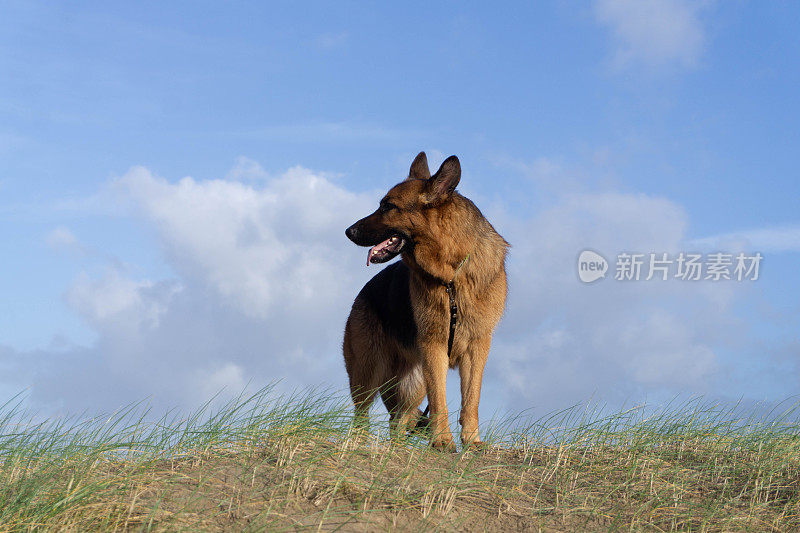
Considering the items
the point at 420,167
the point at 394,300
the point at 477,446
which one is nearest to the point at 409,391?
the point at 394,300

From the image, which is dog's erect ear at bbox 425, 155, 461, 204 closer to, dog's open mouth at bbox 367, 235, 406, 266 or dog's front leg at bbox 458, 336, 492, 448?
dog's open mouth at bbox 367, 235, 406, 266

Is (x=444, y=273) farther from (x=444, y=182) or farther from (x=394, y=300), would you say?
(x=394, y=300)

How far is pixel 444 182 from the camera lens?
639cm

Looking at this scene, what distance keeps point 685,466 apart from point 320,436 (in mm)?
3190

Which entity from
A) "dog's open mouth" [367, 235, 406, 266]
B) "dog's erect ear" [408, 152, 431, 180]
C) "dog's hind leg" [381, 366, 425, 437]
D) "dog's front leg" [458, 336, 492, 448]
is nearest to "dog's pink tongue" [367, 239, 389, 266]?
"dog's open mouth" [367, 235, 406, 266]

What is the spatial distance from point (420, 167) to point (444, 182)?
3.27 ft

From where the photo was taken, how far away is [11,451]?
4.68 meters

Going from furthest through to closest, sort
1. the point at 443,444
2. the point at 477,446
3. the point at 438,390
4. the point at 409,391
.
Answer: the point at 409,391 → the point at 438,390 → the point at 443,444 → the point at 477,446

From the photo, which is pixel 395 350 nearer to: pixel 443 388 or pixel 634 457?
pixel 443 388

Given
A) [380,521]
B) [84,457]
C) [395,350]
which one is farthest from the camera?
[395,350]

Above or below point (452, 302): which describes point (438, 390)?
below

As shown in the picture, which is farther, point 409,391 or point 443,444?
point 409,391

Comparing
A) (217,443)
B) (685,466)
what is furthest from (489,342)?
(217,443)

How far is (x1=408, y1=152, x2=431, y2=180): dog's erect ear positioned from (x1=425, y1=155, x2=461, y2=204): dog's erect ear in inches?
33.2
